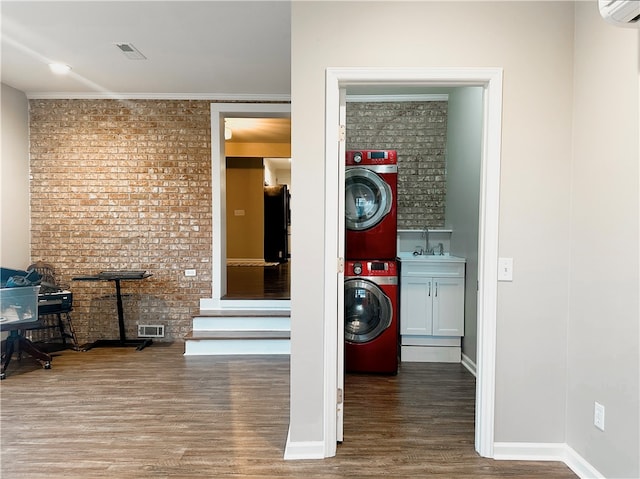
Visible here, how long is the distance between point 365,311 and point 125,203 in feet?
10.2

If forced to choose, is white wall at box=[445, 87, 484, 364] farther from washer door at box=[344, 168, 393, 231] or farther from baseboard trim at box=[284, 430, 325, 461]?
baseboard trim at box=[284, 430, 325, 461]

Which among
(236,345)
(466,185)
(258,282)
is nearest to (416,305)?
(466,185)

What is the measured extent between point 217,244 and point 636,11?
4.06m

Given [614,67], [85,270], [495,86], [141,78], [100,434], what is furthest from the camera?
[85,270]

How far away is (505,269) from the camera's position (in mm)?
2246

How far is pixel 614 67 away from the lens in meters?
1.90

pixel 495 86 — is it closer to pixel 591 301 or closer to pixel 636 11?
pixel 636 11

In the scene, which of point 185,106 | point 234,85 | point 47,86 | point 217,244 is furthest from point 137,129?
point 217,244

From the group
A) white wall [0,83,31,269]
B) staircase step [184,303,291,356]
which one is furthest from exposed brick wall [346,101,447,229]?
white wall [0,83,31,269]

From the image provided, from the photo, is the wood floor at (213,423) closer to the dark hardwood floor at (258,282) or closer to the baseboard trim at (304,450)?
the baseboard trim at (304,450)

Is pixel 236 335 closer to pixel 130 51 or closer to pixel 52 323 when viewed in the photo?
pixel 52 323

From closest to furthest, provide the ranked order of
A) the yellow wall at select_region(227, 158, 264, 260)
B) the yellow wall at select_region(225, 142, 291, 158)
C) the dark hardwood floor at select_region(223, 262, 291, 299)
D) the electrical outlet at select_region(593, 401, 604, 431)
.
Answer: the electrical outlet at select_region(593, 401, 604, 431), the dark hardwood floor at select_region(223, 262, 291, 299), the yellow wall at select_region(225, 142, 291, 158), the yellow wall at select_region(227, 158, 264, 260)

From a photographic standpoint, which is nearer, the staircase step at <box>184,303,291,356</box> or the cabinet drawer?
the cabinet drawer

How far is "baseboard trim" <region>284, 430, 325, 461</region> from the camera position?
2248mm
